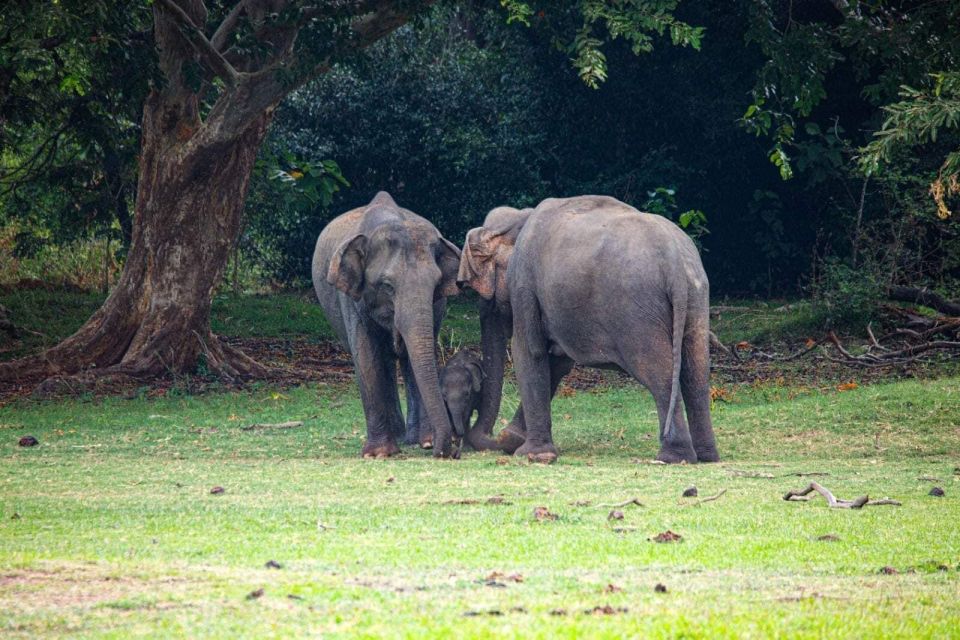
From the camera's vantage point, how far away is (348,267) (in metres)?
12.5

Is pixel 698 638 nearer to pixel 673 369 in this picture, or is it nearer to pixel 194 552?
pixel 194 552

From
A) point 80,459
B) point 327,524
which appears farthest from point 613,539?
point 80,459

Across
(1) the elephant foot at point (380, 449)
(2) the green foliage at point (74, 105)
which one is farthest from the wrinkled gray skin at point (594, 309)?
(2) the green foliage at point (74, 105)

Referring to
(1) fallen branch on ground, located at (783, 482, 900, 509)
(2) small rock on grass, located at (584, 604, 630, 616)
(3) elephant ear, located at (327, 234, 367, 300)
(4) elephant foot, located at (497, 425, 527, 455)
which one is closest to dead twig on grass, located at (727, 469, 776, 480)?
(1) fallen branch on ground, located at (783, 482, 900, 509)

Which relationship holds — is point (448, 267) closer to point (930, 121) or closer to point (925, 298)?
point (930, 121)

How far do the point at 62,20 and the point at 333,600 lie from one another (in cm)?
1009

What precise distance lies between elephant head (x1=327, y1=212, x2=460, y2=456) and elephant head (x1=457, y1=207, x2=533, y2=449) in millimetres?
205

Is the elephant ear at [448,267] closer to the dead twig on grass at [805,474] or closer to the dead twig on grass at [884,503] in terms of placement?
the dead twig on grass at [805,474]

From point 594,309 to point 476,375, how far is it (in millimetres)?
1623

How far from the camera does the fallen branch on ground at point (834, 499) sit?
8352 millimetres

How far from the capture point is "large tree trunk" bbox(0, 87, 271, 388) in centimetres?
1767

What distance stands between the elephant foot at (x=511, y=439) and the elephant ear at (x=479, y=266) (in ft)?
4.20

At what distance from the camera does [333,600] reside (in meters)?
5.34

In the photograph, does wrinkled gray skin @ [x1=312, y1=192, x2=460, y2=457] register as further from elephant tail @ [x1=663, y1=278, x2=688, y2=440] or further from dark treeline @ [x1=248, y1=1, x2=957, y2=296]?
dark treeline @ [x1=248, y1=1, x2=957, y2=296]
